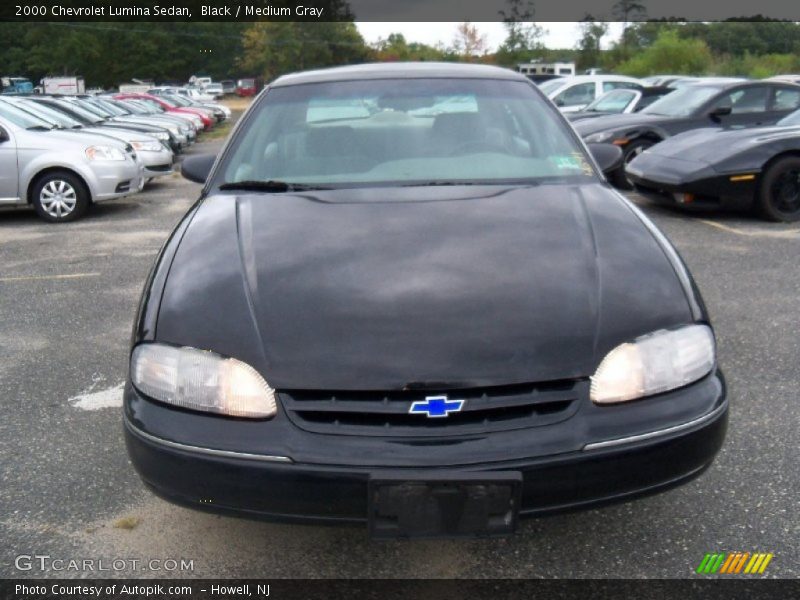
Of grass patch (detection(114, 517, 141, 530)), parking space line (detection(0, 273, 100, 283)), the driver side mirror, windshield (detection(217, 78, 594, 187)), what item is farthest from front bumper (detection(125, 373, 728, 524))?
the driver side mirror

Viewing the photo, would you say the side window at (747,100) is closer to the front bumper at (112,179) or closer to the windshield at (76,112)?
the front bumper at (112,179)

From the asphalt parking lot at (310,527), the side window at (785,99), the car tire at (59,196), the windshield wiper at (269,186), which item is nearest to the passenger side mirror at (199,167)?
the windshield wiper at (269,186)

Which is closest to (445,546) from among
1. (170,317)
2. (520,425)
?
(520,425)

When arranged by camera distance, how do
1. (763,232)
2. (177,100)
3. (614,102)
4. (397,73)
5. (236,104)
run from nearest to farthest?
(397,73) < (763,232) < (614,102) < (177,100) < (236,104)

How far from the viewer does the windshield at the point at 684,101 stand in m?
10.6

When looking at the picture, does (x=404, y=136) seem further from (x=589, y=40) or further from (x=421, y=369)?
(x=589, y=40)

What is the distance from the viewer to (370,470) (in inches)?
78.9

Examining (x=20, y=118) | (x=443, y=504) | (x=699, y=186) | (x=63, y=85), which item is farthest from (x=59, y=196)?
(x=63, y=85)

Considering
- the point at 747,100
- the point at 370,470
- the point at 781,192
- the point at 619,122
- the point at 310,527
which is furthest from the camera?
the point at 619,122

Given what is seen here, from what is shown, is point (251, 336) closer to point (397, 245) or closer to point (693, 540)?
point (397, 245)

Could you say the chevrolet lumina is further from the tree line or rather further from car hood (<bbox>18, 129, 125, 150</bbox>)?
the tree line
